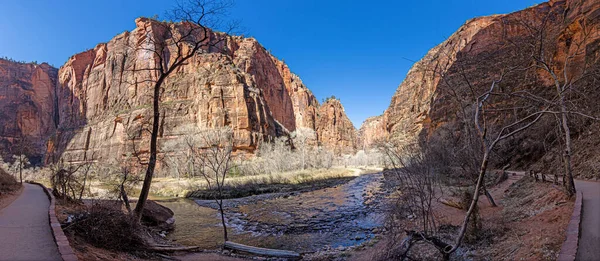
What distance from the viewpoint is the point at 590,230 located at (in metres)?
4.96

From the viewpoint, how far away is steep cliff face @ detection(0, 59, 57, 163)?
9506 cm

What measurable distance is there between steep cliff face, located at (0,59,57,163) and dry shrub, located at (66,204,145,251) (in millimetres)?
118476

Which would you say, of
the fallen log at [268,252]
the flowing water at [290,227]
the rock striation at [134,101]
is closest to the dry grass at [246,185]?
the flowing water at [290,227]

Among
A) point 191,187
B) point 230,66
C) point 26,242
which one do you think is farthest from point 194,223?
point 230,66

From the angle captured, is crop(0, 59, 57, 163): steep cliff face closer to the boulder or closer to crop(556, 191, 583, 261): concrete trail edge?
the boulder

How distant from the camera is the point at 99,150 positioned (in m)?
73.1

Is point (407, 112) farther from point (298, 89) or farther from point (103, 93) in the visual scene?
point (103, 93)

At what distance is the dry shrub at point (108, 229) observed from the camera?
6.48m

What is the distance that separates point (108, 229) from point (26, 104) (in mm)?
134733

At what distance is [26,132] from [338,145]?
408 ft

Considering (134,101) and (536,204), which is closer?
(536,204)

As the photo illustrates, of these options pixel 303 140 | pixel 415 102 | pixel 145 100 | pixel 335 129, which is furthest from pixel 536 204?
pixel 335 129

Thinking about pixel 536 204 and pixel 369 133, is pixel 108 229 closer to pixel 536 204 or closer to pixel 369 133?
pixel 536 204

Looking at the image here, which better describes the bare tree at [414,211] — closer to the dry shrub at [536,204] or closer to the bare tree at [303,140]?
the dry shrub at [536,204]
